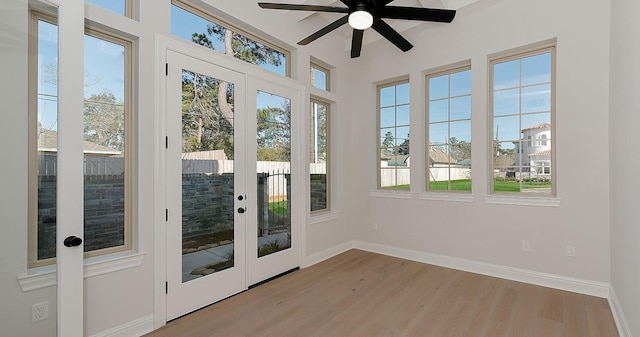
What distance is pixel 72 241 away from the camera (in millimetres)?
1890

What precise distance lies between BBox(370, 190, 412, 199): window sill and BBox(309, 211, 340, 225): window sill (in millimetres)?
695

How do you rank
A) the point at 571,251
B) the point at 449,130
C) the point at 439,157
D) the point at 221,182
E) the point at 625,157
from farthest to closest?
the point at 439,157
the point at 449,130
the point at 571,251
the point at 221,182
the point at 625,157

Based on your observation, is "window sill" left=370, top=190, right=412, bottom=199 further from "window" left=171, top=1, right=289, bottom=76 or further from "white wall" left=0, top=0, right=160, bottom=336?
"white wall" left=0, top=0, right=160, bottom=336

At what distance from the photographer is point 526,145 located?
11.5 ft

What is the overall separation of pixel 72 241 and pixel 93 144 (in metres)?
0.74

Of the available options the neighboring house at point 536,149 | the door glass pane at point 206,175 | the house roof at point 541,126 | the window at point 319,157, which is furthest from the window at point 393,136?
the door glass pane at point 206,175

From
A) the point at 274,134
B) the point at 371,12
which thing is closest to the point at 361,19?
the point at 371,12

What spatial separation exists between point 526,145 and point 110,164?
14.2 ft

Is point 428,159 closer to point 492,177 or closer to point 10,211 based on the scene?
point 492,177

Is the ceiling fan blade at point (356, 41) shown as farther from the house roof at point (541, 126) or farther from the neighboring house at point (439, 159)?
the house roof at point (541, 126)

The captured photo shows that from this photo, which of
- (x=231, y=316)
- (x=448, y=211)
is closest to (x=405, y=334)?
(x=231, y=316)

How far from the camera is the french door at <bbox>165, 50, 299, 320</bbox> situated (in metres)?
2.60

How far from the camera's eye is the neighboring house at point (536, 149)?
336 cm

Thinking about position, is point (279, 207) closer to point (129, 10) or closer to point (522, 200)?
point (129, 10)
